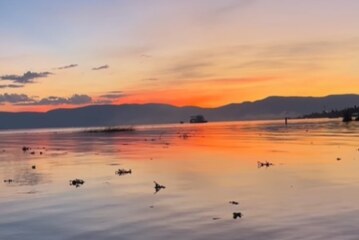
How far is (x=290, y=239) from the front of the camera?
1742 centimetres

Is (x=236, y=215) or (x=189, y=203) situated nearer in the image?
(x=236, y=215)

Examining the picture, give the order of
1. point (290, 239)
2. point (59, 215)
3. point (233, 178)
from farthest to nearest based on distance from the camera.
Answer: point (233, 178)
point (59, 215)
point (290, 239)

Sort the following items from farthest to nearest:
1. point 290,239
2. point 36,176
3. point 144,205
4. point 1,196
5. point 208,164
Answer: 1. point 208,164
2. point 36,176
3. point 1,196
4. point 144,205
5. point 290,239

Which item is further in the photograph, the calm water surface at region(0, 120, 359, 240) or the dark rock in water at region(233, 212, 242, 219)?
the dark rock in water at region(233, 212, 242, 219)

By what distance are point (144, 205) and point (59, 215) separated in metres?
4.37

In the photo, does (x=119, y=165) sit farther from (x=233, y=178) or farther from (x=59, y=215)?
(x=59, y=215)

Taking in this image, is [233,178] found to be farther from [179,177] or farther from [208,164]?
[208,164]

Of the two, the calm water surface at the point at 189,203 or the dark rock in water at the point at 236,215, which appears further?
the dark rock in water at the point at 236,215

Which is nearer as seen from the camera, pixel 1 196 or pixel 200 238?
pixel 200 238

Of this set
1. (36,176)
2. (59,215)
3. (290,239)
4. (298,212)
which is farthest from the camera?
(36,176)

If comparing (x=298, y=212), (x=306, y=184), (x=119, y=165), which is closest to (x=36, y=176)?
(x=119, y=165)

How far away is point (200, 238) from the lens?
59.4ft

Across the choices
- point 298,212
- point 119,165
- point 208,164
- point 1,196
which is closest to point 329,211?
point 298,212

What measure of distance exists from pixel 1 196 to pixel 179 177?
12951 mm
